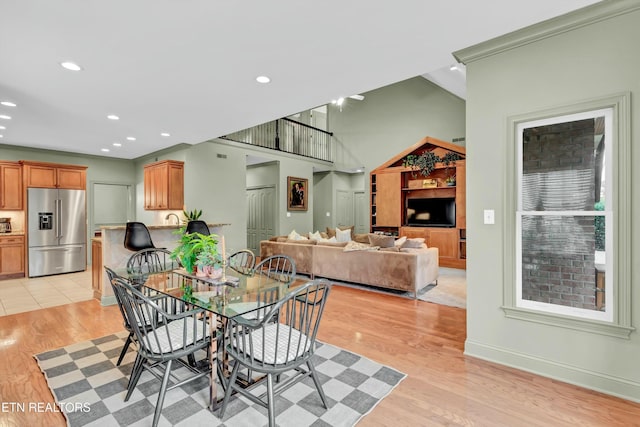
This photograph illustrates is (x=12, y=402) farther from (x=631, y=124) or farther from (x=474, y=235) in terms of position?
(x=631, y=124)

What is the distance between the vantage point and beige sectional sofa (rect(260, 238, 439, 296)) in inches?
177

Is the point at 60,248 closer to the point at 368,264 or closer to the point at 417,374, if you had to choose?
the point at 368,264

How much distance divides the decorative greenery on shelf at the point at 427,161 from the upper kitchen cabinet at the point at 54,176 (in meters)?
7.34

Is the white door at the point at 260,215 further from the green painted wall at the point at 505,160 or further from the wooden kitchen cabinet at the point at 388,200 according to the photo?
the green painted wall at the point at 505,160

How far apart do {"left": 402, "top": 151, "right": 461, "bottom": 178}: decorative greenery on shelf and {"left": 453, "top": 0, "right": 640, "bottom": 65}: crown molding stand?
4.44 meters

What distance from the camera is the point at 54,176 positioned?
6.22 metres

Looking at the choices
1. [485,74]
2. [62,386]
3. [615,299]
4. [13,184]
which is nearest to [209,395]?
[62,386]

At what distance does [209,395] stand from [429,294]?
357 centimetres

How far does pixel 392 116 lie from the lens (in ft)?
28.3

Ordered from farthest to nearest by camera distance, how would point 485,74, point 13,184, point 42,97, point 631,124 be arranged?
point 13,184
point 42,97
point 485,74
point 631,124

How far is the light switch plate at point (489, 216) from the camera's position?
8.51ft

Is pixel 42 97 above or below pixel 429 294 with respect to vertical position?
above

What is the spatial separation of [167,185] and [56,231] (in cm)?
238

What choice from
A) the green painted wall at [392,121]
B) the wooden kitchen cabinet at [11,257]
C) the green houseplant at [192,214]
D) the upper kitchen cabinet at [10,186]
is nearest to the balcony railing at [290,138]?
the green painted wall at [392,121]
